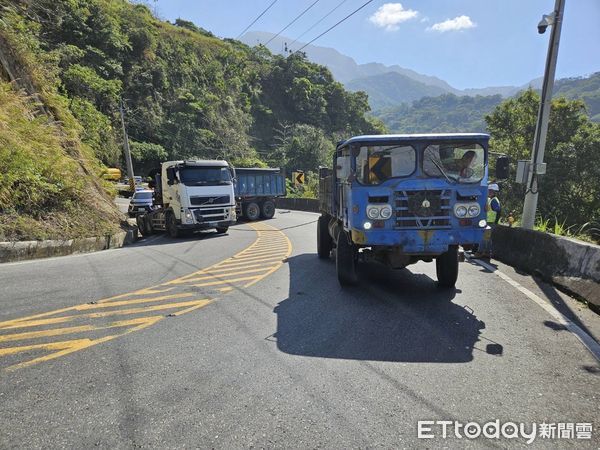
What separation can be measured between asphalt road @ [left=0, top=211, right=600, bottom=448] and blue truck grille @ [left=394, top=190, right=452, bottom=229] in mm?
1176

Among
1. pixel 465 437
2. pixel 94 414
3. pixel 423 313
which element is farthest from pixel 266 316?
pixel 465 437

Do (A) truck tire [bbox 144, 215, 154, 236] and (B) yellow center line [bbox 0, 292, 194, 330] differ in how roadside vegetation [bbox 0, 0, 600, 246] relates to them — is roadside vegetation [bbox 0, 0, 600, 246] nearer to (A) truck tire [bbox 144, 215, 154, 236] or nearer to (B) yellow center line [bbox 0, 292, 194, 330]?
(A) truck tire [bbox 144, 215, 154, 236]

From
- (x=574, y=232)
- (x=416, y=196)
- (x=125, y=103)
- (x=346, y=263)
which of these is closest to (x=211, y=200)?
(x=346, y=263)

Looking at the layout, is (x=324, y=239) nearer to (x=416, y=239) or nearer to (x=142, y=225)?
(x=416, y=239)

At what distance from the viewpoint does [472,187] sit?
20.1ft

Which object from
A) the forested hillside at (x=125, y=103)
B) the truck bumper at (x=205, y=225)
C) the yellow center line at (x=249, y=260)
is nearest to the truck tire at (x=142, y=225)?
the forested hillside at (x=125, y=103)

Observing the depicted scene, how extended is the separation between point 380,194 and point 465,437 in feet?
12.1

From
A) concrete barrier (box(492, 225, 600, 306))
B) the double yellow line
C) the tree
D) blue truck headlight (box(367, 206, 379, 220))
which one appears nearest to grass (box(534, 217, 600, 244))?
concrete barrier (box(492, 225, 600, 306))

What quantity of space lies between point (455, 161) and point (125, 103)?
47774 millimetres

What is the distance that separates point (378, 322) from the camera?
206 inches

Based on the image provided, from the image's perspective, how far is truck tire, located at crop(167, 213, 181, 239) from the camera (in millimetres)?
15641

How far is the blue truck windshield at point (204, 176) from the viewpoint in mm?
15365

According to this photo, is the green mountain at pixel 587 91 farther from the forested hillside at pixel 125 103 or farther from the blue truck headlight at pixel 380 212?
the blue truck headlight at pixel 380 212

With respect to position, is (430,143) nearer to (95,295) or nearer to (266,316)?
(266,316)
